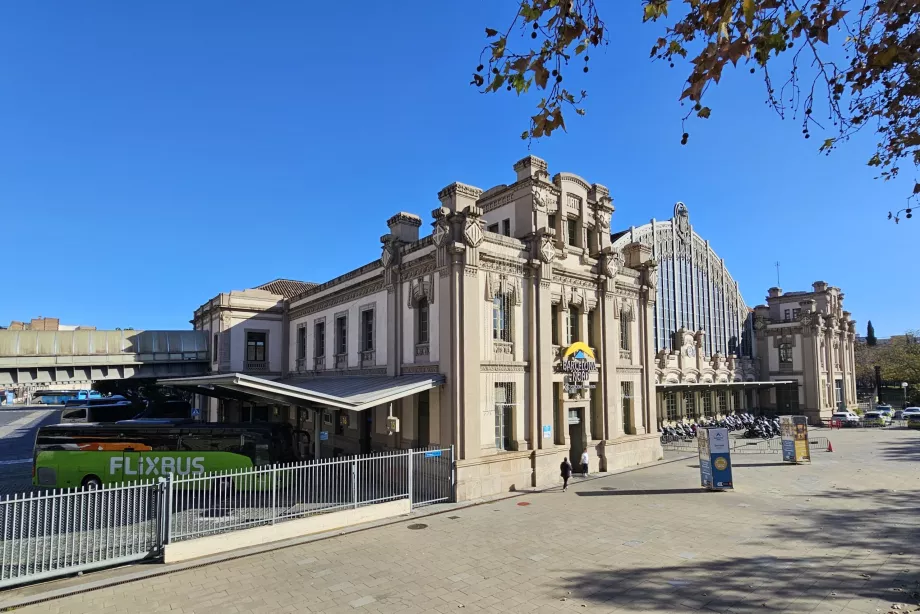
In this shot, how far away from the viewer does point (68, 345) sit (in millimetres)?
33219

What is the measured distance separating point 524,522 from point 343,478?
5.47 metres

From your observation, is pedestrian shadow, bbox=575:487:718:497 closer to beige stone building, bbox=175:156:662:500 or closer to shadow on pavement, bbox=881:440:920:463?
beige stone building, bbox=175:156:662:500

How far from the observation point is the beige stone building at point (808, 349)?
48969 millimetres

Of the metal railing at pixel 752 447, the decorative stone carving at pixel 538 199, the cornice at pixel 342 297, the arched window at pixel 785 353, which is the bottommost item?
the metal railing at pixel 752 447

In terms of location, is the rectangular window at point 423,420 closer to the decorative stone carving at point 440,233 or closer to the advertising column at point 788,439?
the decorative stone carving at point 440,233

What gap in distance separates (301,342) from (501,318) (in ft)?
56.8

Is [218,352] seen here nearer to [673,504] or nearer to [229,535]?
[229,535]

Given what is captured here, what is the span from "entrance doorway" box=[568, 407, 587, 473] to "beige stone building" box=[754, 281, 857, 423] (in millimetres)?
37313

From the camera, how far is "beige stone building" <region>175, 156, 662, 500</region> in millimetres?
18109

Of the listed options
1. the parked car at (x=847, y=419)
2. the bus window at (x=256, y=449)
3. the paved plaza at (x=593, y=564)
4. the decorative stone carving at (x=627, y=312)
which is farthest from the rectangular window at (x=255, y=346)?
the parked car at (x=847, y=419)

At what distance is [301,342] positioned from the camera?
32.4 metres

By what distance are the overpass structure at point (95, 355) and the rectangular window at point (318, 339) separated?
12481 mm

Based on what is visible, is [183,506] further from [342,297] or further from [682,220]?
[682,220]

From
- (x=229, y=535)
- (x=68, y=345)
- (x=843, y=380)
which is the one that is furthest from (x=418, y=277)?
(x=843, y=380)
